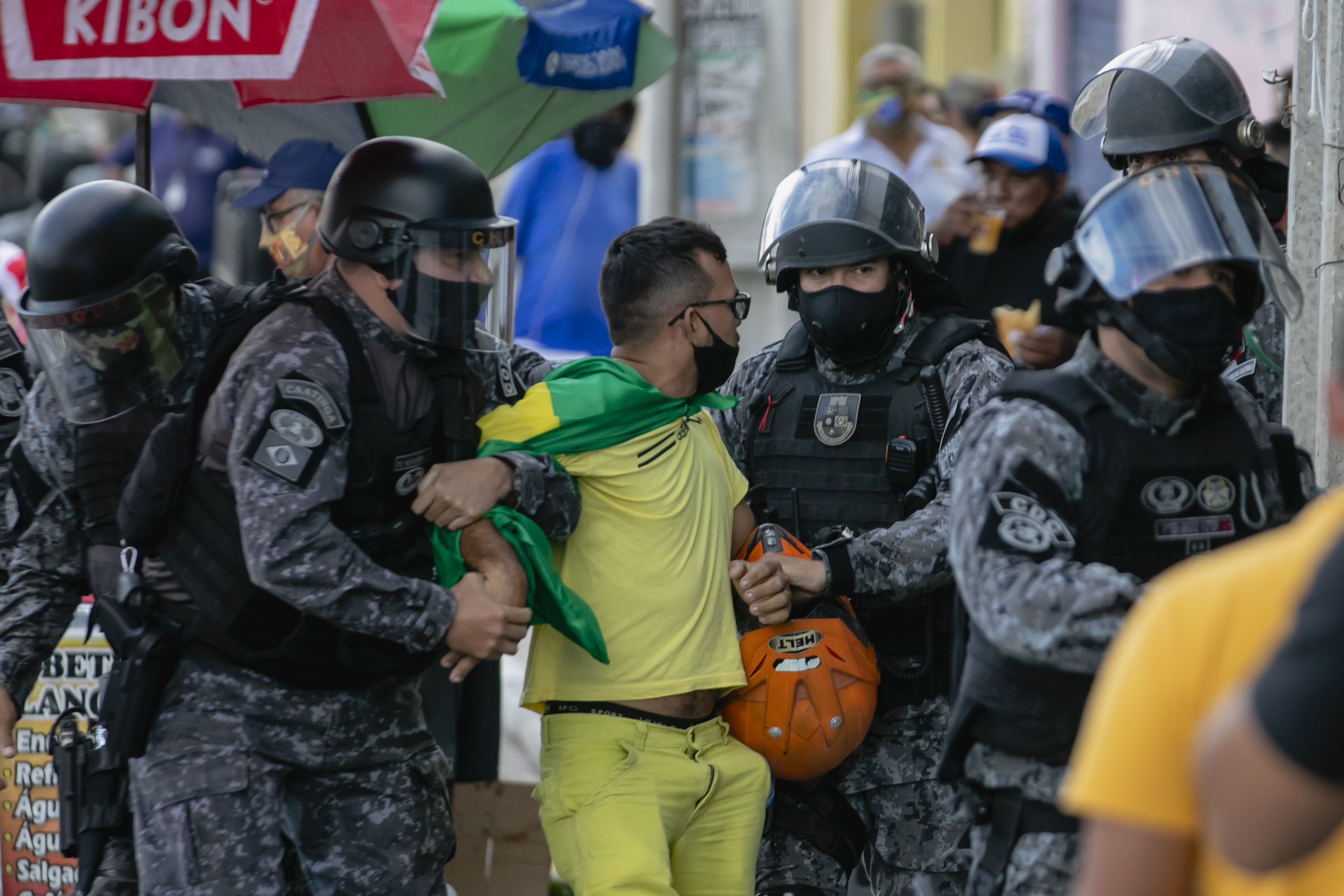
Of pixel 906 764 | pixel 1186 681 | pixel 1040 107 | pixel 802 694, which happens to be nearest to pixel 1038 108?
pixel 1040 107

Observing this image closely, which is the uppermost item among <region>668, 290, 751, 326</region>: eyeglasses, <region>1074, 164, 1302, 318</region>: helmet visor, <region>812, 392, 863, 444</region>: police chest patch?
<region>1074, 164, 1302, 318</region>: helmet visor

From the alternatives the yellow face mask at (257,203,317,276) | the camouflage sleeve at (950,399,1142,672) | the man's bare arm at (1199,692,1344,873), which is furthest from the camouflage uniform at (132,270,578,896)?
the man's bare arm at (1199,692,1344,873)

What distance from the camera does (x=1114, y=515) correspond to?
109 inches

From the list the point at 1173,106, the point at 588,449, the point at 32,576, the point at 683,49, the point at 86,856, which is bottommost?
the point at 86,856

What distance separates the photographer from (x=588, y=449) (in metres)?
3.74

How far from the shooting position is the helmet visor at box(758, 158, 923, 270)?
407 centimetres

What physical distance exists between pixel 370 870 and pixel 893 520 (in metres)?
1.50

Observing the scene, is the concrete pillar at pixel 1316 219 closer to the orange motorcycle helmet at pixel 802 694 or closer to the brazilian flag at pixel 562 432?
the orange motorcycle helmet at pixel 802 694

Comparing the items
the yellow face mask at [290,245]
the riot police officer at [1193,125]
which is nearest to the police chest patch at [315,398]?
the yellow face mask at [290,245]

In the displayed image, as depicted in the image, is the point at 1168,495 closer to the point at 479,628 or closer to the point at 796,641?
the point at 796,641

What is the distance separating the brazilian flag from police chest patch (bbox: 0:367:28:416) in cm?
147

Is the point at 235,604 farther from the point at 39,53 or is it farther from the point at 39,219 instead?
the point at 39,53

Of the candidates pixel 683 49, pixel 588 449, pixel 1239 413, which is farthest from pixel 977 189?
pixel 1239 413

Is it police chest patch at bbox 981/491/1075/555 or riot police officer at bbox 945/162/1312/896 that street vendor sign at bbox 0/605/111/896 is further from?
police chest patch at bbox 981/491/1075/555
